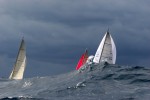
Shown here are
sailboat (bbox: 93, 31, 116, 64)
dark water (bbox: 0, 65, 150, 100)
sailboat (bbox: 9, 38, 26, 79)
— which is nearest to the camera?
dark water (bbox: 0, 65, 150, 100)


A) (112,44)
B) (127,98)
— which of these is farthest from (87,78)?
(112,44)

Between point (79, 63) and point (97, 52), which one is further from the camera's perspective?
point (79, 63)

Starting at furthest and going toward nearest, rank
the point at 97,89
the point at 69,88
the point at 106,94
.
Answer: the point at 69,88 < the point at 97,89 < the point at 106,94

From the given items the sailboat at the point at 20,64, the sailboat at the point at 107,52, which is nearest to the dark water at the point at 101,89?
the sailboat at the point at 107,52

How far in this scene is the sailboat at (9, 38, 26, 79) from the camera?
230 ft

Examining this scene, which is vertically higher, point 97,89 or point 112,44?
point 112,44

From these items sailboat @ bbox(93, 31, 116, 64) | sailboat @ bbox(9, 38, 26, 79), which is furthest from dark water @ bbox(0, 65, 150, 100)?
sailboat @ bbox(9, 38, 26, 79)

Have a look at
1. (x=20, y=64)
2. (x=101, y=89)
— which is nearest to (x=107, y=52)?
(x=20, y=64)

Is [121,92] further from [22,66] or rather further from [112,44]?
[22,66]

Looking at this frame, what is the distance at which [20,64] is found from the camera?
70.5m

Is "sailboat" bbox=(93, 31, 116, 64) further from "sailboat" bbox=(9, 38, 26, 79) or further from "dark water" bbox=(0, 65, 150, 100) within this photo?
"dark water" bbox=(0, 65, 150, 100)

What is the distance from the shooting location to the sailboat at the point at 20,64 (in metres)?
70.0

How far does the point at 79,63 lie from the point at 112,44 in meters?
9.51

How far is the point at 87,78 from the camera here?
34719mm
